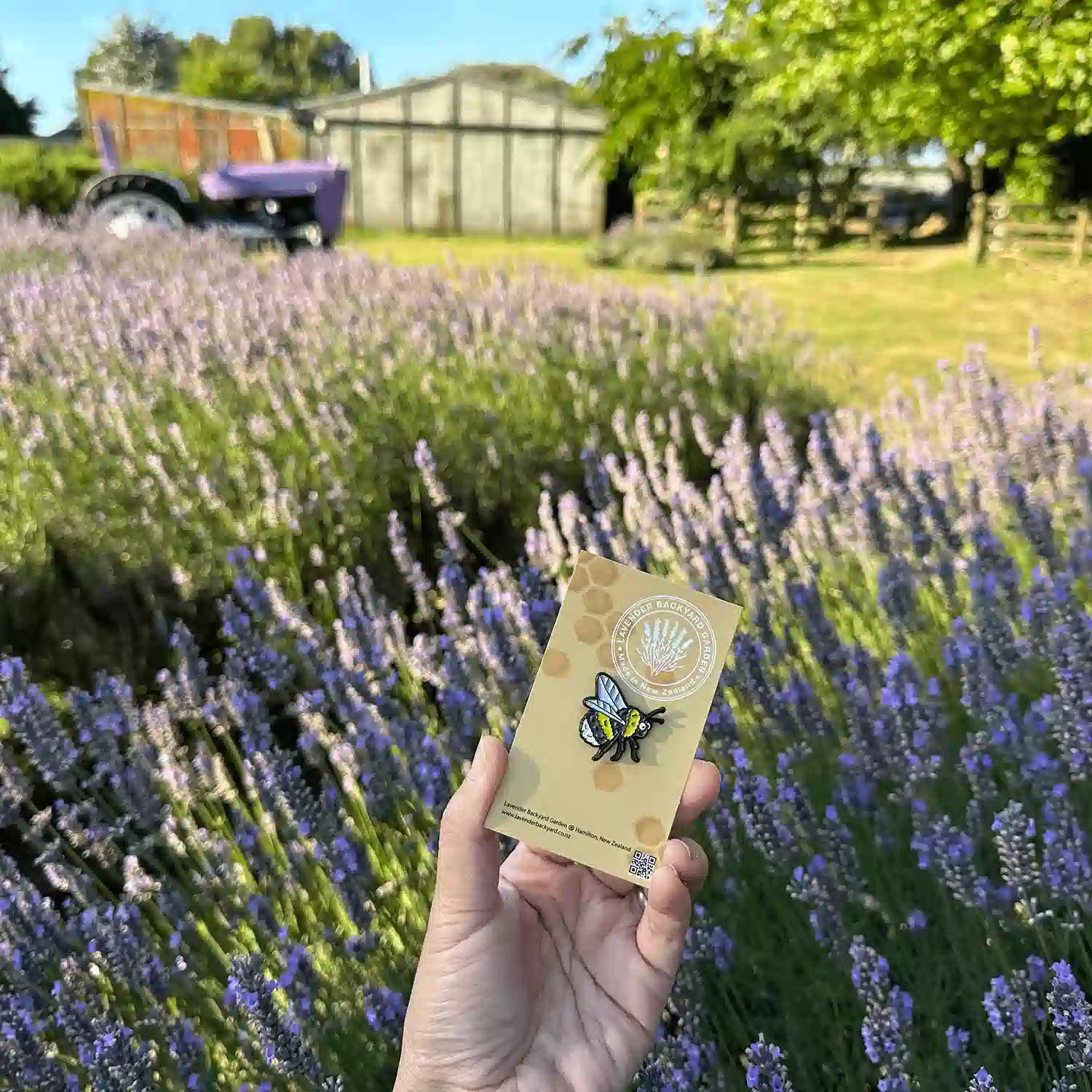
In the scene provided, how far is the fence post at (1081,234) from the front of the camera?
15047 millimetres

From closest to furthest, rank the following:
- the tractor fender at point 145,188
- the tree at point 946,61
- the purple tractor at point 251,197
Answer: the tree at point 946,61, the purple tractor at point 251,197, the tractor fender at point 145,188

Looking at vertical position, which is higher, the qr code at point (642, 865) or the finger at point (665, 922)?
the qr code at point (642, 865)

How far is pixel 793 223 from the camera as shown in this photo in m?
20.6

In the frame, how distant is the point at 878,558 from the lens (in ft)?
8.13

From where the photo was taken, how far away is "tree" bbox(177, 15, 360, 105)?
169 feet

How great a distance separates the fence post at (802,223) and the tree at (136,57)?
5139cm

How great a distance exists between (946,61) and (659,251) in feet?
29.2

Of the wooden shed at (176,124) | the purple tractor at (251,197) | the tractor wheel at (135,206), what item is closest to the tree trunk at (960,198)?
the purple tractor at (251,197)

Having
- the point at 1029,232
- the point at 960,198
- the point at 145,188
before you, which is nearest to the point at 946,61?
the point at 145,188

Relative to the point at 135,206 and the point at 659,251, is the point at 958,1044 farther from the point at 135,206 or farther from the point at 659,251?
the point at 659,251

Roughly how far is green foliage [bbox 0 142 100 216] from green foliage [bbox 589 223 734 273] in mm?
8215

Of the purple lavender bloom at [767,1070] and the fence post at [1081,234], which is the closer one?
the purple lavender bloom at [767,1070]

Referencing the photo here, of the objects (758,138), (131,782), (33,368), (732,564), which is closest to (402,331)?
(33,368)

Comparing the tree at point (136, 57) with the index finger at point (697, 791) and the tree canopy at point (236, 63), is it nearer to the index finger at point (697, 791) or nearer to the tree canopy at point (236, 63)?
the tree canopy at point (236, 63)
